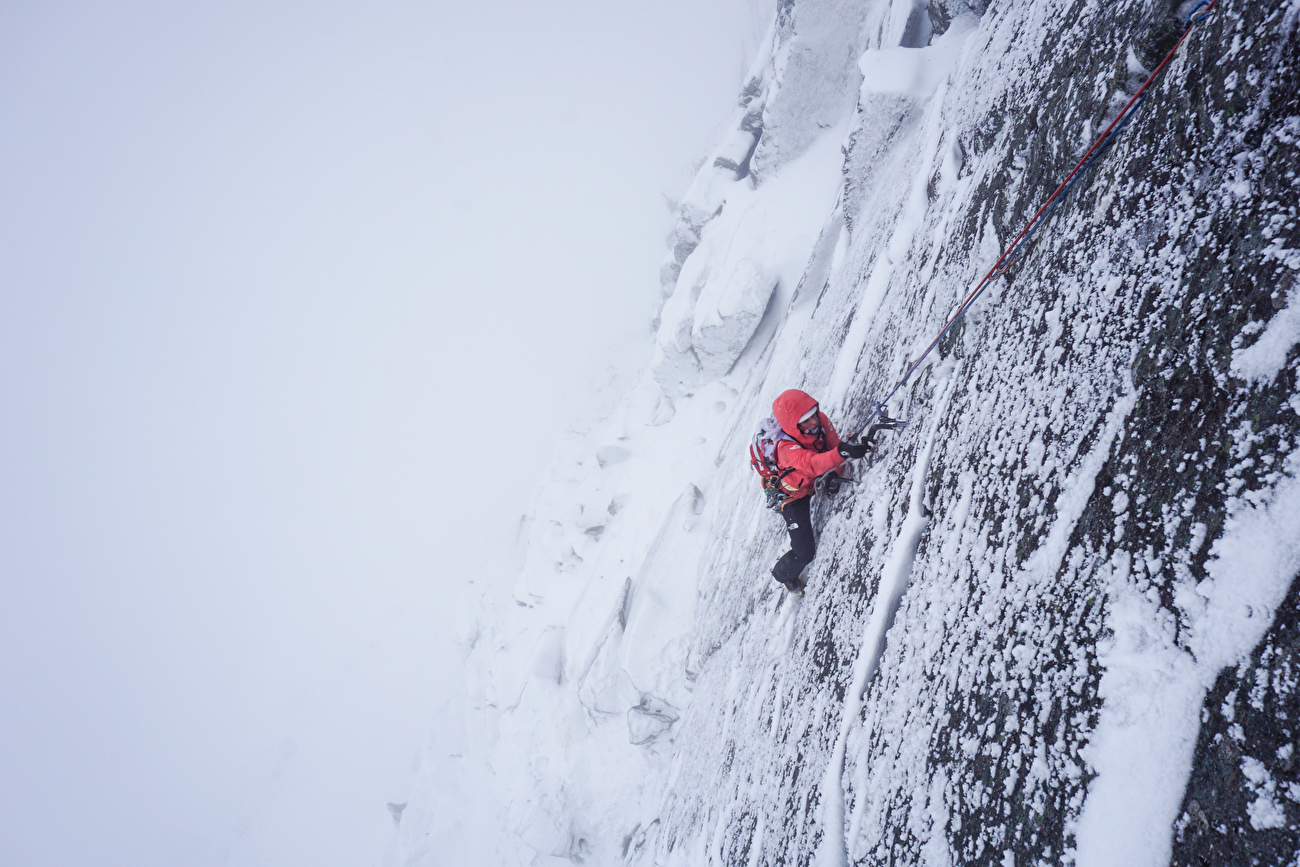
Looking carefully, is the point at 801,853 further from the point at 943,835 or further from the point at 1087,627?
the point at 1087,627

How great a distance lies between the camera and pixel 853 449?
3.84 meters

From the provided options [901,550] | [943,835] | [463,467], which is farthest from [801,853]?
[463,467]

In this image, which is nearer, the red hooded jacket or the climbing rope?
the climbing rope

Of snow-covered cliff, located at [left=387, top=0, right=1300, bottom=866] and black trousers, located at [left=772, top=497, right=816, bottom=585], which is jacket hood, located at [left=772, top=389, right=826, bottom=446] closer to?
snow-covered cliff, located at [left=387, top=0, right=1300, bottom=866]

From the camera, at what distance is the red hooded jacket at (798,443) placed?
4055 millimetres

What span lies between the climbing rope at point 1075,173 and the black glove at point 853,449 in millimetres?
673

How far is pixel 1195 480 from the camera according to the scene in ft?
5.20

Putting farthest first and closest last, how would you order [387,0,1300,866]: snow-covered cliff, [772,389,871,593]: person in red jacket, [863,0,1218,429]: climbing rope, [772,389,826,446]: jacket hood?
[772,389,826,446]: jacket hood, [772,389,871,593]: person in red jacket, [863,0,1218,429]: climbing rope, [387,0,1300,866]: snow-covered cliff

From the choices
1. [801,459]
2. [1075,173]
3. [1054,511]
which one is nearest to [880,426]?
[801,459]

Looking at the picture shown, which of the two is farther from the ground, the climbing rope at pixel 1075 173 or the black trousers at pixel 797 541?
the climbing rope at pixel 1075 173

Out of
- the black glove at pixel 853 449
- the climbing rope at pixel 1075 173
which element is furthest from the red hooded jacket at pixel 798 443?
the climbing rope at pixel 1075 173

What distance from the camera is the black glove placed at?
3.83 metres

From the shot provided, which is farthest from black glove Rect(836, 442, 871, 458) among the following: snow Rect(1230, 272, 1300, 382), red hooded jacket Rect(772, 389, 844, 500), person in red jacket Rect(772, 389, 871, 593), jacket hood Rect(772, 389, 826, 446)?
snow Rect(1230, 272, 1300, 382)

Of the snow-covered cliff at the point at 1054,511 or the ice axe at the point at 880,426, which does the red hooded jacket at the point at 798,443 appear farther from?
the snow-covered cliff at the point at 1054,511
